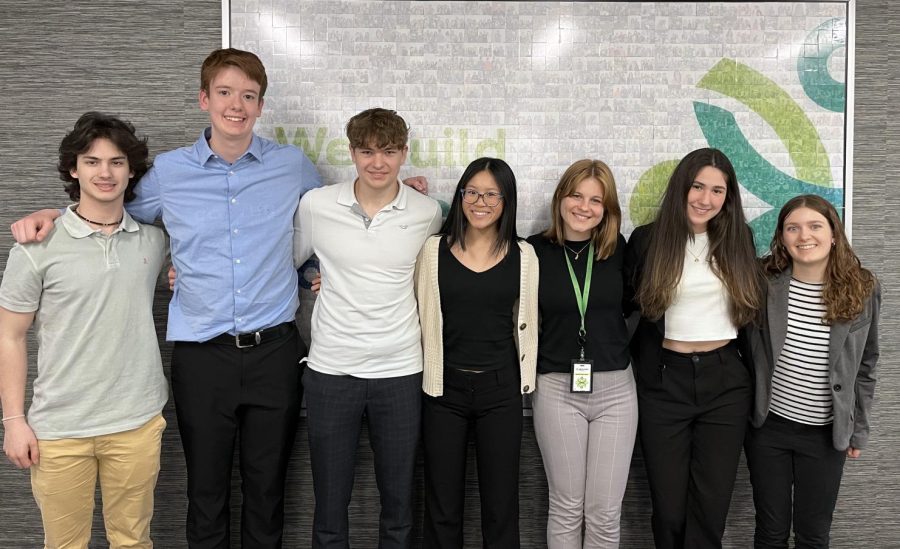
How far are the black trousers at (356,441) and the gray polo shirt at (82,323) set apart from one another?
2.00ft

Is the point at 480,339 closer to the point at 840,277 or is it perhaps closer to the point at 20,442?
the point at 840,277

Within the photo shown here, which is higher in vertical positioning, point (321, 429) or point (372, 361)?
point (372, 361)

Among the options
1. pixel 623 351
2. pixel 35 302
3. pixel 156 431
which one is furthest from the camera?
pixel 623 351

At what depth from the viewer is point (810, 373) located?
221cm

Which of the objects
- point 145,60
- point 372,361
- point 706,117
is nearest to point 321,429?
point 372,361

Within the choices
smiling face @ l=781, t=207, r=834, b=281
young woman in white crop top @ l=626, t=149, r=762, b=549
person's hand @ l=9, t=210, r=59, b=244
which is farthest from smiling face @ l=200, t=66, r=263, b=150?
smiling face @ l=781, t=207, r=834, b=281

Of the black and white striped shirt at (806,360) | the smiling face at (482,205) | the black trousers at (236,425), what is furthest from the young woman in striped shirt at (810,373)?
the black trousers at (236,425)

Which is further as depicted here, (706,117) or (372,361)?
(706,117)

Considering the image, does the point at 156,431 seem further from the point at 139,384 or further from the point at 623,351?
the point at 623,351

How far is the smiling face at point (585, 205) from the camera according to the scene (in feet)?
7.22

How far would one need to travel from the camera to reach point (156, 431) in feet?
6.97

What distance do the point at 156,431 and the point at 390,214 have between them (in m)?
1.12

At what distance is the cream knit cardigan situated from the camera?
2193 millimetres

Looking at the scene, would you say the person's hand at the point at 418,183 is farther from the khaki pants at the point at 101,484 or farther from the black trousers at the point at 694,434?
the khaki pants at the point at 101,484
